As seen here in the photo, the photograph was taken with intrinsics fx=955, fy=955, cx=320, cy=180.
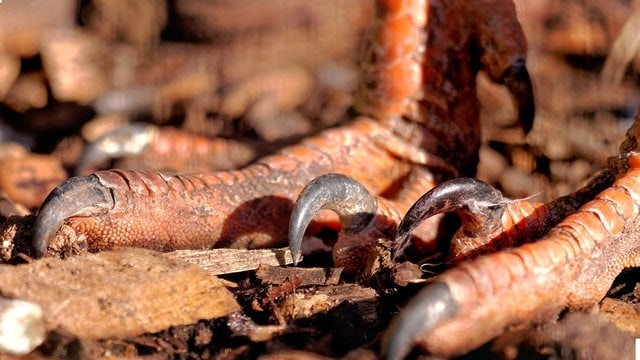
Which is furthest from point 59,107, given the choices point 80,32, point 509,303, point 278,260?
point 509,303

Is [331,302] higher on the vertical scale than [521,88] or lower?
lower

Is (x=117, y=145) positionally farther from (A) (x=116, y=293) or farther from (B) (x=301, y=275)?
(A) (x=116, y=293)

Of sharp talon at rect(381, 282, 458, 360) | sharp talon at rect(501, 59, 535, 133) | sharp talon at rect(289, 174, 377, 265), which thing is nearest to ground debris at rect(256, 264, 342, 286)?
sharp talon at rect(289, 174, 377, 265)

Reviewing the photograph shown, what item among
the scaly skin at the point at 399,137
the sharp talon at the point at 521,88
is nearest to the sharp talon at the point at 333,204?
the scaly skin at the point at 399,137

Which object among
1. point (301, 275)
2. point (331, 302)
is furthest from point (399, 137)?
point (331, 302)

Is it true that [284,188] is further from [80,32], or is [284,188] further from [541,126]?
[80,32]

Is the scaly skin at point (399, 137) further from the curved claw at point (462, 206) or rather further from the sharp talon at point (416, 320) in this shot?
the sharp talon at point (416, 320)

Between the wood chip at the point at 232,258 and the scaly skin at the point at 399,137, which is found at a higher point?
the scaly skin at the point at 399,137
